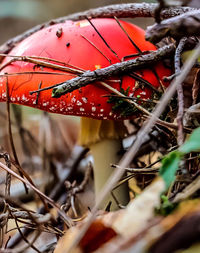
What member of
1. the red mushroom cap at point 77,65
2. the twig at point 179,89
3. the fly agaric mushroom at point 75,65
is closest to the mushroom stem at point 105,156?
the fly agaric mushroom at point 75,65

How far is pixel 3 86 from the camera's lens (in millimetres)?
1382

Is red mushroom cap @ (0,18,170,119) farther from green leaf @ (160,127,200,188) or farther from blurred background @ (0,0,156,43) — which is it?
blurred background @ (0,0,156,43)

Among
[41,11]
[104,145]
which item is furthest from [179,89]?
[41,11]

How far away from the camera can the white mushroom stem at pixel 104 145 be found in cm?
171

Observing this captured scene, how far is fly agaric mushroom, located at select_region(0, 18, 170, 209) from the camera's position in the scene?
4.14ft

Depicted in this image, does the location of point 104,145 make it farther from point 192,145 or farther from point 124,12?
point 192,145

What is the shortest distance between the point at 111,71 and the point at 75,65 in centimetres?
17

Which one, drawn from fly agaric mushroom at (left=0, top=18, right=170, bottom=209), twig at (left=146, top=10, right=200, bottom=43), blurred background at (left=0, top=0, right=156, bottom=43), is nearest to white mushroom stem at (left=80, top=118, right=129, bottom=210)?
fly agaric mushroom at (left=0, top=18, right=170, bottom=209)

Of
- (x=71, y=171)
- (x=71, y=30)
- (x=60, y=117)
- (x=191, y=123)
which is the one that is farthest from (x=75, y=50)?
(x=60, y=117)

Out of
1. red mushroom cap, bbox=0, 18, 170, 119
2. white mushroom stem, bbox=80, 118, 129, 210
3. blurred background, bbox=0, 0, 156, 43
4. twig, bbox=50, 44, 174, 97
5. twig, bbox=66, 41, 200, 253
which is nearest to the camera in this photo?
twig, bbox=66, 41, 200, 253

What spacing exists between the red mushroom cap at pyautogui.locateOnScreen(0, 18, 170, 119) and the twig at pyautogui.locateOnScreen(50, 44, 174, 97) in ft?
0.13

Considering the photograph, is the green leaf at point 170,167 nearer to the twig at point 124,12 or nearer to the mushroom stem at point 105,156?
the twig at point 124,12

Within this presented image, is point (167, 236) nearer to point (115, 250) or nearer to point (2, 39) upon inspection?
point (115, 250)

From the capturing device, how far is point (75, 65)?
1.30m
